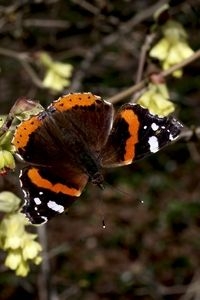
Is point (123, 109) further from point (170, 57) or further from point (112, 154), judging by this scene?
point (170, 57)

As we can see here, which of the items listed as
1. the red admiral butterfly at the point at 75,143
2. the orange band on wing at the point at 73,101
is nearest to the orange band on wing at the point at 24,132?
the red admiral butterfly at the point at 75,143

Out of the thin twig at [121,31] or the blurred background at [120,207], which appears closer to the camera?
the thin twig at [121,31]

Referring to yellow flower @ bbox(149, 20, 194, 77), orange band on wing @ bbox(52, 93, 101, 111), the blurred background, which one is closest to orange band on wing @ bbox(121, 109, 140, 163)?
orange band on wing @ bbox(52, 93, 101, 111)

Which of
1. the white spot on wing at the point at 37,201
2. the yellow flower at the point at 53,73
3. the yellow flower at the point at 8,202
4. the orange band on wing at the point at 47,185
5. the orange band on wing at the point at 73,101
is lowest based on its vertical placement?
the white spot on wing at the point at 37,201

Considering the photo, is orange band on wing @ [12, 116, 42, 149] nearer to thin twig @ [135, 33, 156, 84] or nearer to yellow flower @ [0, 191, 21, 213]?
yellow flower @ [0, 191, 21, 213]

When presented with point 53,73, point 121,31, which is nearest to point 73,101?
point 53,73

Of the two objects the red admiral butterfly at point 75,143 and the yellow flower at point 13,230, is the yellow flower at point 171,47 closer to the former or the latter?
the red admiral butterfly at point 75,143
